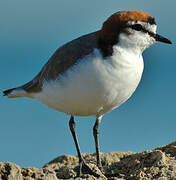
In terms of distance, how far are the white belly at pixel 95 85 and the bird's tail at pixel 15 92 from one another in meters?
1.22

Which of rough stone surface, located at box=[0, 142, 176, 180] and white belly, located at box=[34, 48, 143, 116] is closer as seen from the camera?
rough stone surface, located at box=[0, 142, 176, 180]

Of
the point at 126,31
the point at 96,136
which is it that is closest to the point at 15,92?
the point at 96,136

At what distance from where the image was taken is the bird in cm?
655

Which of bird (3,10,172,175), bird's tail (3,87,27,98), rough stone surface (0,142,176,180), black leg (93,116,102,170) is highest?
bird's tail (3,87,27,98)

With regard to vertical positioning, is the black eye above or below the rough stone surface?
above

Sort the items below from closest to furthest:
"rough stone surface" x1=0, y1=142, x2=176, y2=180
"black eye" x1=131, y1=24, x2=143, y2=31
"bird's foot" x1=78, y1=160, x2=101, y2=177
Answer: "rough stone surface" x1=0, y1=142, x2=176, y2=180, "black eye" x1=131, y1=24, x2=143, y2=31, "bird's foot" x1=78, y1=160, x2=101, y2=177

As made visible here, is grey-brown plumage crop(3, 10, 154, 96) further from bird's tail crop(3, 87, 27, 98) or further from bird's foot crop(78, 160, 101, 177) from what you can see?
bird's foot crop(78, 160, 101, 177)

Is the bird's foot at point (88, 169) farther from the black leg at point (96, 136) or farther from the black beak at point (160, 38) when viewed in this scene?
the black beak at point (160, 38)

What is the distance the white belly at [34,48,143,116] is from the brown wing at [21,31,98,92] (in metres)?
0.14

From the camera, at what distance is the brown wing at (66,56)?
673cm

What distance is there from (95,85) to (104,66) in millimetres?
337

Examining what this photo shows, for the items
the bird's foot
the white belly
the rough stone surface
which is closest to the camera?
the rough stone surface

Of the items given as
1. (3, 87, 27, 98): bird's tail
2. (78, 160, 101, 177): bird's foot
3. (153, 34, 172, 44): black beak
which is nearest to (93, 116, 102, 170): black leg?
(78, 160, 101, 177): bird's foot

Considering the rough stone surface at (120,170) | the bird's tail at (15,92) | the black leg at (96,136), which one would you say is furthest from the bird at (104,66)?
the bird's tail at (15,92)
